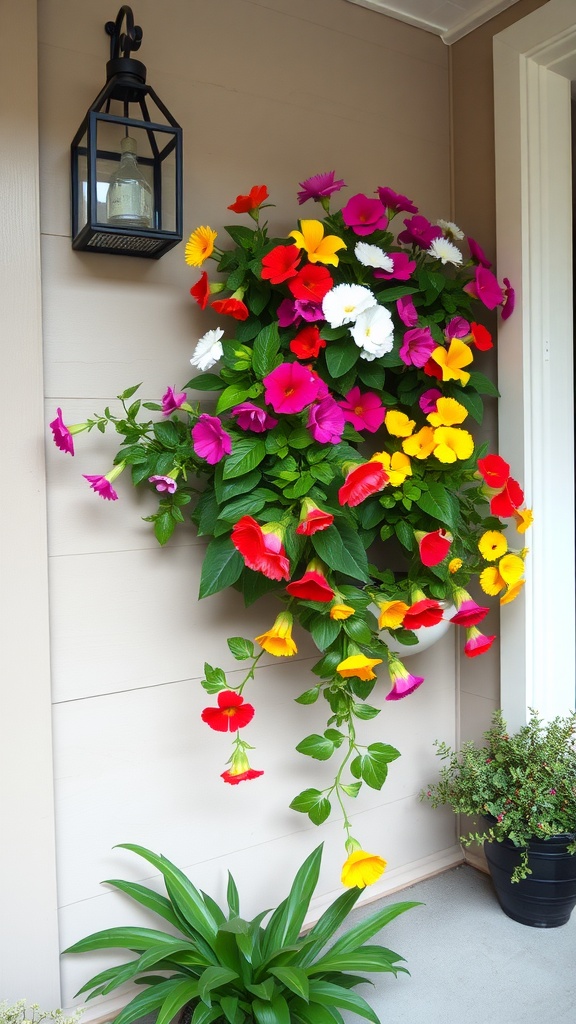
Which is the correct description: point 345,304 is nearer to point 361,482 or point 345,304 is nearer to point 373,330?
point 373,330

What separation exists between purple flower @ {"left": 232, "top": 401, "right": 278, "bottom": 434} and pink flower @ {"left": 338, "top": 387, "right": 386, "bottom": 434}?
202 millimetres

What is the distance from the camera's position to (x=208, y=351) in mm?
1405

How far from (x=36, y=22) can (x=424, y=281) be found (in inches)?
32.5

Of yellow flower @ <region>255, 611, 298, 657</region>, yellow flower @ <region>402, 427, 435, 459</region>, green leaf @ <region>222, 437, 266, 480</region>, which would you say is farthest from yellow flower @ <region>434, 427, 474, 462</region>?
yellow flower @ <region>255, 611, 298, 657</region>

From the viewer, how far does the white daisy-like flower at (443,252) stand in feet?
5.25

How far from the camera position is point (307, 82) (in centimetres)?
170

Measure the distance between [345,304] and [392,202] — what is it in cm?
31

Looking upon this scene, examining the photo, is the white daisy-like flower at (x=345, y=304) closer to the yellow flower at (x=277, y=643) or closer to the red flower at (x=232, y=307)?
the red flower at (x=232, y=307)

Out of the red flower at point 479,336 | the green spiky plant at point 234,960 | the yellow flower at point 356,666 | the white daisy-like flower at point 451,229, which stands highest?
the white daisy-like flower at point 451,229

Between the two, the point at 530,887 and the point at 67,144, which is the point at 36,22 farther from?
the point at 530,887

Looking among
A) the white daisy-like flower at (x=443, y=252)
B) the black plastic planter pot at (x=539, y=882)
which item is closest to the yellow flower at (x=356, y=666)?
the black plastic planter pot at (x=539, y=882)

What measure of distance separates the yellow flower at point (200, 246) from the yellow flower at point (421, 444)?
50cm

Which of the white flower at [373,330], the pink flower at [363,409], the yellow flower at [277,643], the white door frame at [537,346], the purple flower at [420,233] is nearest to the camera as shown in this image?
the yellow flower at [277,643]

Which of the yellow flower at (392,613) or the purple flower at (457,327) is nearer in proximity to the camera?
the yellow flower at (392,613)
